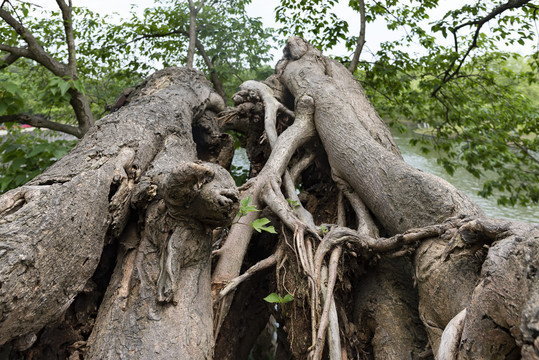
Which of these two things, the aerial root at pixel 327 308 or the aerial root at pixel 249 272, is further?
the aerial root at pixel 249 272

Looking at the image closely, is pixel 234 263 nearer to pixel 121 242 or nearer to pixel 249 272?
pixel 249 272


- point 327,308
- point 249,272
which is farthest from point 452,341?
point 249,272

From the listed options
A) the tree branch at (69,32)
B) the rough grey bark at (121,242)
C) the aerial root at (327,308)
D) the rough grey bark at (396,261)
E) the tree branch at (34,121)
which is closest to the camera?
the rough grey bark at (396,261)

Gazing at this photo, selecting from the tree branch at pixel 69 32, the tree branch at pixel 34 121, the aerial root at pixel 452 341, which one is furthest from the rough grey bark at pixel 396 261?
the tree branch at pixel 69 32

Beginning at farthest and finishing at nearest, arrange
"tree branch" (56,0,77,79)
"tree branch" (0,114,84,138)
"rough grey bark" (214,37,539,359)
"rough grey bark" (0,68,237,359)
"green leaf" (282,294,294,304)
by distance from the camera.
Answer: "tree branch" (56,0,77,79), "tree branch" (0,114,84,138), "green leaf" (282,294,294,304), "rough grey bark" (0,68,237,359), "rough grey bark" (214,37,539,359)

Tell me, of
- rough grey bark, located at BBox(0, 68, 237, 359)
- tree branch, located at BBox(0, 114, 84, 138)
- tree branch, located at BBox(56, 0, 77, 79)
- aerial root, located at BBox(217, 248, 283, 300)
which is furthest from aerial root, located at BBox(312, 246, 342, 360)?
tree branch, located at BBox(56, 0, 77, 79)

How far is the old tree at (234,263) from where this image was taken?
4.65 ft

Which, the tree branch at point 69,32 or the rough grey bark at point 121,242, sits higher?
the tree branch at point 69,32

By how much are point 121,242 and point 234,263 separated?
2.31ft

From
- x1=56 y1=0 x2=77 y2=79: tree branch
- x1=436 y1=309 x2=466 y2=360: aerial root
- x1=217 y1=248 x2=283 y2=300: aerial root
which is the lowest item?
x1=217 y1=248 x2=283 y2=300: aerial root

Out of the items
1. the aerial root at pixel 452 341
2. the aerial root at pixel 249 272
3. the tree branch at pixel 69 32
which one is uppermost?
the tree branch at pixel 69 32

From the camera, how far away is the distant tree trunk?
55.8 inches

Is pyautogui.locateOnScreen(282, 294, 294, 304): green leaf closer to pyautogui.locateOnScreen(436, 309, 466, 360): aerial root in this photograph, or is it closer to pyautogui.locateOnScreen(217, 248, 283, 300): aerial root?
pyautogui.locateOnScreen(217, 248, 283, 300): aerial root

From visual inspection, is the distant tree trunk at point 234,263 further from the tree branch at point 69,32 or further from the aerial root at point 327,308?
the tree branch at point 69,32
